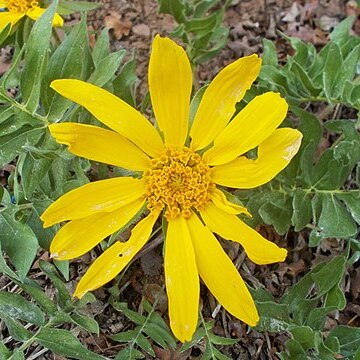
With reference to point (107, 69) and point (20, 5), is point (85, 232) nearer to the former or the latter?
point (107, 69)

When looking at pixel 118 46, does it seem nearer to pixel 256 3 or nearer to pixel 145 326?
pixel 256 3

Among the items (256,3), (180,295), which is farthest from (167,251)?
(256,3)

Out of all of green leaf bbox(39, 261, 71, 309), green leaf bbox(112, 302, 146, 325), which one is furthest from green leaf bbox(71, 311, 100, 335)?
green leaf bbox(112, 302, 146, 325)

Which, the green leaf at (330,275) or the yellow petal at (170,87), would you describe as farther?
the green leaf at (330,275)

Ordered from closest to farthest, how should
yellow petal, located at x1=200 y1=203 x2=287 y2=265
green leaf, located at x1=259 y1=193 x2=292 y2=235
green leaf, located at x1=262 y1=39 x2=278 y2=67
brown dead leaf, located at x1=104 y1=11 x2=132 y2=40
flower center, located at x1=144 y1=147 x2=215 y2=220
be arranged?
1. yellow petal, located at x1=200 y1=203 x2=287 y2=265
2. flower center, located at x1=144 y1=147 x2=215 y2=220
3. green leaf, located at x1=259 y1=193 x2=292 y2=235
4. green leaf, located at x1=262 y1=39 x2=278 y2=67
5. brown dead leaf, located at x1=104 y1=11 x2=132 y2=40

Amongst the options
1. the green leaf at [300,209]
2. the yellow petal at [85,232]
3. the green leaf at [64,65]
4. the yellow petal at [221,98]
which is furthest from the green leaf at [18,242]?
the green leaf at [300,209]

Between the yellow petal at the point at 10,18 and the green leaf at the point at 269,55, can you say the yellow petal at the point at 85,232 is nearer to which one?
the yellow petal at the point at 10,18

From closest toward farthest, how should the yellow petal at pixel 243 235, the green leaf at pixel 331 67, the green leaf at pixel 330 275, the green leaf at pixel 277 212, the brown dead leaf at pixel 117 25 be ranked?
the yellow petal at pixel 243 235, the green leaf at pixel 330 275, the green leaf at pixel 277 212, the green leaf at pixel 331 67, the brown dead leaf at pixel 117 25

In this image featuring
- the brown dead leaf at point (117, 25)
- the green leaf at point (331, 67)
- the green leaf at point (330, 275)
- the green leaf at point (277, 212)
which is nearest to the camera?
the green leaf at point (330, 275)

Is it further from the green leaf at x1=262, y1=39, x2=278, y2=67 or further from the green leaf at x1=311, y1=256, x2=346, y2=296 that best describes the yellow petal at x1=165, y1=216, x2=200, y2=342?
the green leaf at x1=262, y1=39, x2=278, y2=67
